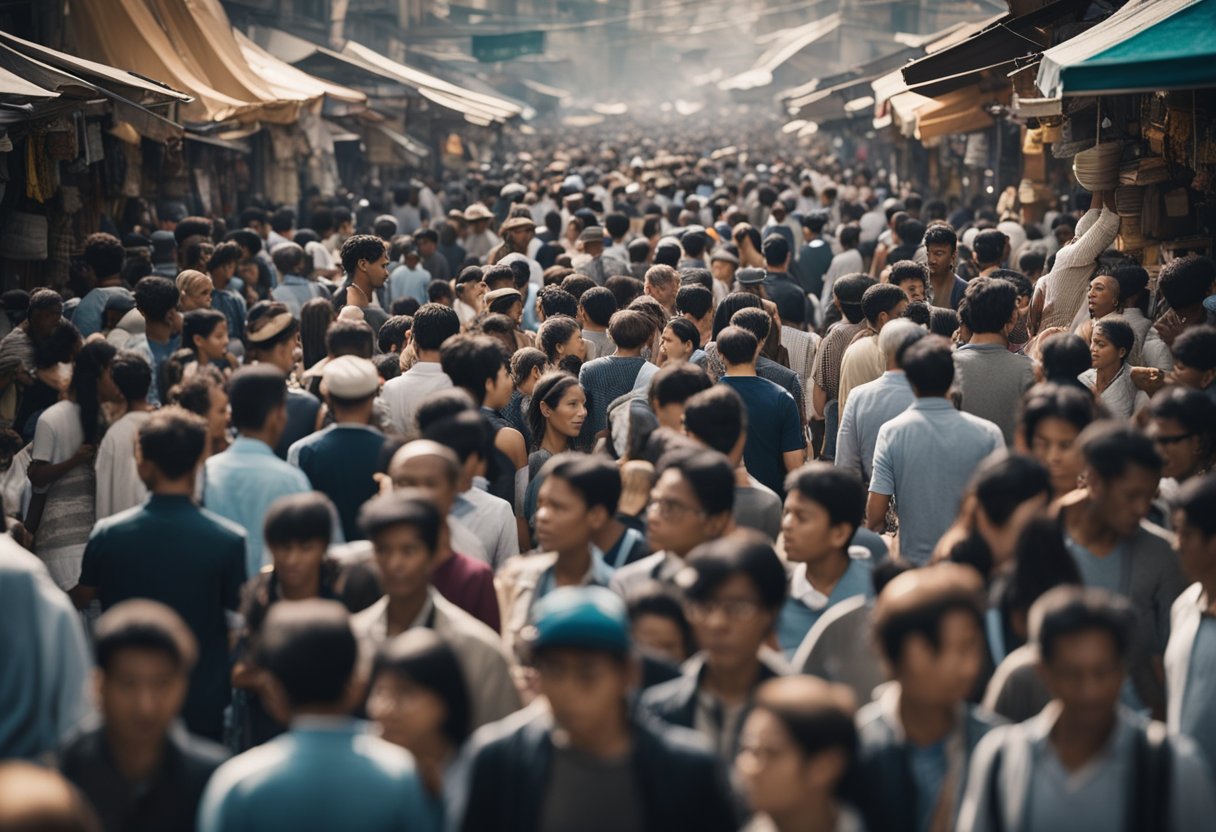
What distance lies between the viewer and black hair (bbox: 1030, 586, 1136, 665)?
3.11 meters

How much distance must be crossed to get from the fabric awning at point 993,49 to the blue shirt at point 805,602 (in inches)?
283

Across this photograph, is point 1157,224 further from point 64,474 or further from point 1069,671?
point 1069,671

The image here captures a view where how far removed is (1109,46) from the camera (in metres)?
6.94

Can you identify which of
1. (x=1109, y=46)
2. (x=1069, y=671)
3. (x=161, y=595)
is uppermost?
(x=1109, y=46)

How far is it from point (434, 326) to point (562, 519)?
2.52 m

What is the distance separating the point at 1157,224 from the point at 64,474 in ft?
20.9

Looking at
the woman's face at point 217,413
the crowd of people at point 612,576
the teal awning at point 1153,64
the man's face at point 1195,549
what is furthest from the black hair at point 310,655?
the teal awning at point 1153,64

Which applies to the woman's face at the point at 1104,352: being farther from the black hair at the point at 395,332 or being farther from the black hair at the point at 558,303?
the black hair at the point at 395,332

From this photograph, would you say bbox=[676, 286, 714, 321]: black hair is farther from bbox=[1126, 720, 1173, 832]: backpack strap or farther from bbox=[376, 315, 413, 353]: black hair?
bbox=[1126, 720, 1173, 832]: backpack strap

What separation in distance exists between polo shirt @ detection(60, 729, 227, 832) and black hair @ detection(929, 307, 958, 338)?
201 inches

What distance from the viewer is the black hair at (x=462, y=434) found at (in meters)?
5.02

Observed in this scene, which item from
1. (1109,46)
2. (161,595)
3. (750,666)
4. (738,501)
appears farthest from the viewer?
(1109,46)

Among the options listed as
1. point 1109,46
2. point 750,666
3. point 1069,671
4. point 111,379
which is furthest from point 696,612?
point 1109,46

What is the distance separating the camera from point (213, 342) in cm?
697
